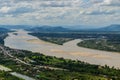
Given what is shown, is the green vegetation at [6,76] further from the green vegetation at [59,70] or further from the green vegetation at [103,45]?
the green vegetation at [103,45]

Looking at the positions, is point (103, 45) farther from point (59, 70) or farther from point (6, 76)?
point (6, 76)

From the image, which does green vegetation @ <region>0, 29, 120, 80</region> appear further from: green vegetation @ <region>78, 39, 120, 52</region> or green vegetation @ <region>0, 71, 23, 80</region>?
green vegetation @ <region>78, 39, 120, 52</region>

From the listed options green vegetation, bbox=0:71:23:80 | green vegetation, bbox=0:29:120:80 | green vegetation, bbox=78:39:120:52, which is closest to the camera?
green vegetation, bbox=0:71:23:80

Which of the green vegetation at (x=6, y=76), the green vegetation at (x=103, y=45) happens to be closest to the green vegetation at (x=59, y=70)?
the green vegetation at (x=6, y=76)

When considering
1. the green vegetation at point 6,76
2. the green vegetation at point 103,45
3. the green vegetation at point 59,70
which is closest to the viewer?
the green vegetation at point 6,76

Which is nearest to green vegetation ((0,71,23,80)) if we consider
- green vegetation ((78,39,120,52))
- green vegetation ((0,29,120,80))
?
green vegetation ((0,29,120,80))

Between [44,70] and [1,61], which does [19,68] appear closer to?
[44,70]

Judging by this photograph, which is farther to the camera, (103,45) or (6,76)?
(103,45)

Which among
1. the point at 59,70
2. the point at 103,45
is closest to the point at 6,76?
the point at 59,70

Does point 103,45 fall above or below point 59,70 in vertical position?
above

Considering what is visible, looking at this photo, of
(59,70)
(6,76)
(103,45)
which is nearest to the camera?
(6,76)

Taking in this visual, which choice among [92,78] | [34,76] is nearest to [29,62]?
[34,76]
